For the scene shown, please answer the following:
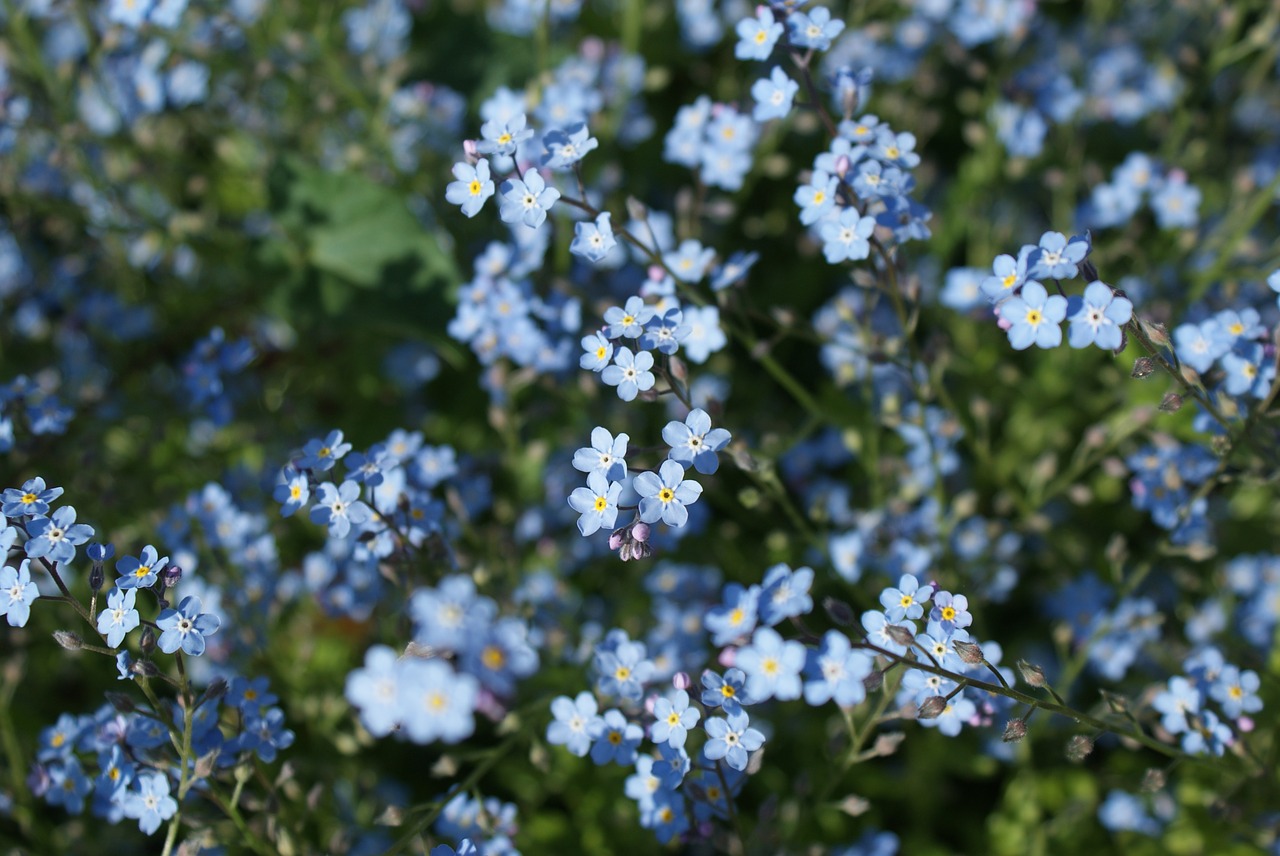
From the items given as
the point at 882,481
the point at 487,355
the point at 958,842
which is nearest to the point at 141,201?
the point at 487,355

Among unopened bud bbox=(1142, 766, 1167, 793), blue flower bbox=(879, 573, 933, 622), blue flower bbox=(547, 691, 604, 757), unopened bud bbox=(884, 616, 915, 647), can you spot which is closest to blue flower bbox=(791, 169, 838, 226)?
blue flower bbox=(879, 573, 933, 622)

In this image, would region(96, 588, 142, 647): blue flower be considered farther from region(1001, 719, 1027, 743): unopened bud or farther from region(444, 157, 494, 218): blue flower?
region(1001, 719, 1027, 743): unopened bud

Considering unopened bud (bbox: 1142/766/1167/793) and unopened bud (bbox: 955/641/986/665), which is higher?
unopened bud (bbox: 955/641/986/665)

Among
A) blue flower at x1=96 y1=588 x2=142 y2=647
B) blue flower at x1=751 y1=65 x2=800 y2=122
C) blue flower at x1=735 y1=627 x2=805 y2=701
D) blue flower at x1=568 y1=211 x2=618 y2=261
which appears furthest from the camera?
blue flower at x1=751 y1=65 x2=800 y2=122

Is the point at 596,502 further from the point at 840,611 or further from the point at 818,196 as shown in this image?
the point at 818,196

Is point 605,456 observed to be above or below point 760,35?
below

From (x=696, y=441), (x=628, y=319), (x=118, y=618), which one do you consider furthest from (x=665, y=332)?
(x=118, y=618)

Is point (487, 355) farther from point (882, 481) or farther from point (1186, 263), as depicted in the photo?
point (1186, 263)
